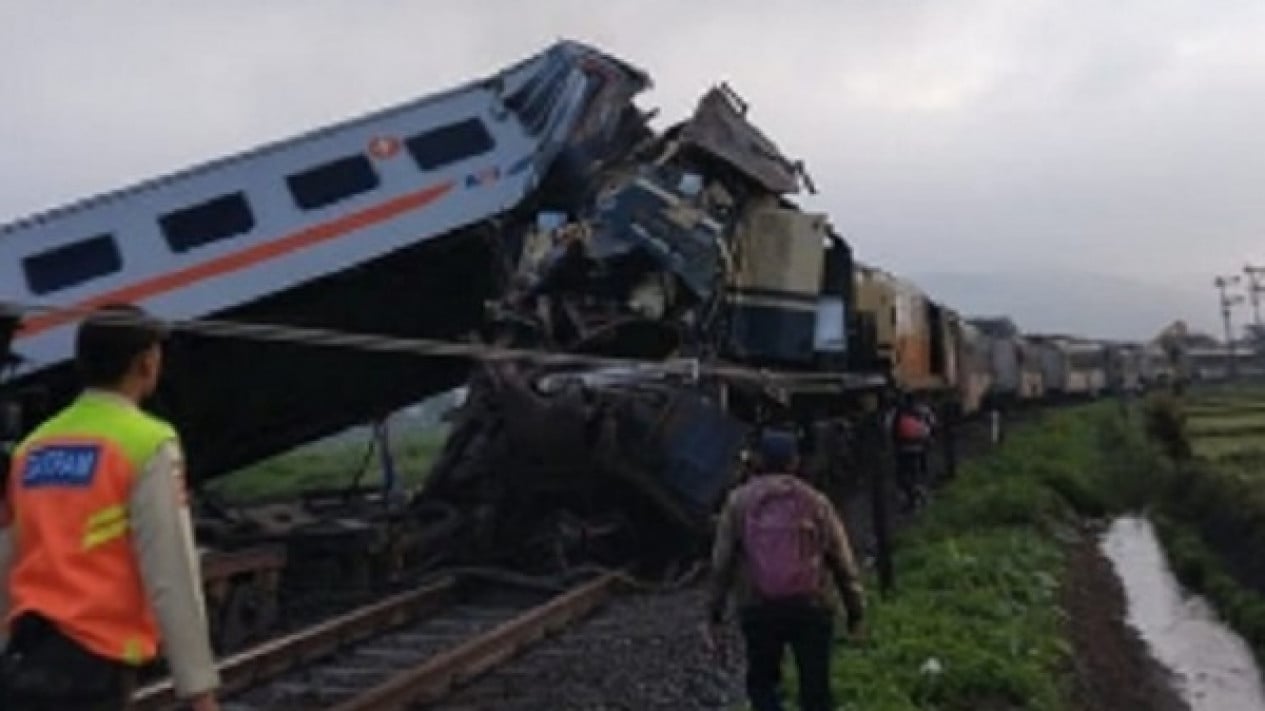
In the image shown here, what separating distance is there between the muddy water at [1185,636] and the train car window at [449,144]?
760cm

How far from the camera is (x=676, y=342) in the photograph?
1430 centimetres

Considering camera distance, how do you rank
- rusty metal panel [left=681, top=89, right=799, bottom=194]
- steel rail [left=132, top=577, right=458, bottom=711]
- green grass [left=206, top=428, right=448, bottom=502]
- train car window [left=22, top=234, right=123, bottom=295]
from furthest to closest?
green grass [left=206, top=428, right=448, bottom=502]
rusty metal panel [left=681, top=89, right=799, bottom=194]
train car window [left=22, top=234, right=123, bottom=295]
steel rail [left=132, top=577, right=458, bottom=711]

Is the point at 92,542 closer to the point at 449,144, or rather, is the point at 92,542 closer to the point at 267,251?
the point at 267,251

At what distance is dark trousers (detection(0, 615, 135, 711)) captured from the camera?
3.20m

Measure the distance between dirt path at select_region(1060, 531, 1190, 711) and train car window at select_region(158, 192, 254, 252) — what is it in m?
7.53

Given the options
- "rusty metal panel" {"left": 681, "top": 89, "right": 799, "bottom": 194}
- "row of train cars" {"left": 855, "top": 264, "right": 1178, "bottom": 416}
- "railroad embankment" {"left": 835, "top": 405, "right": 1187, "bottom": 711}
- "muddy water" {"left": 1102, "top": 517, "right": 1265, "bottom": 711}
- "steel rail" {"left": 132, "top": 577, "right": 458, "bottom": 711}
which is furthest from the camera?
"row of train cars" {"left": 855, "top": 264, "right": 1178, "bottom": 416}

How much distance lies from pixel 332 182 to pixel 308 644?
4.62 meters

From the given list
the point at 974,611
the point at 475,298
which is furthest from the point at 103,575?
the point at 475,298

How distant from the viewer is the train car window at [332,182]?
13.1 meters

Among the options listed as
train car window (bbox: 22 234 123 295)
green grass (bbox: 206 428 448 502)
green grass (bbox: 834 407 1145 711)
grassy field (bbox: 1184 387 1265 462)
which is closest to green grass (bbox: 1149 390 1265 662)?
grassy field (bbox: 1184 387 1265 462)

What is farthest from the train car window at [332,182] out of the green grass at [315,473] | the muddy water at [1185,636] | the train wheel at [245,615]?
the green grass at [315,473]

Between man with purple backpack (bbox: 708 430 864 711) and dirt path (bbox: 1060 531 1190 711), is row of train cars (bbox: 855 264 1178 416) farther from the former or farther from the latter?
man with purple backpack (bbox: 708 430 864 711)

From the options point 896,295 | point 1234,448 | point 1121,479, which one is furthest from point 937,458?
point 896,295

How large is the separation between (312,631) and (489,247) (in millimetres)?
4478
